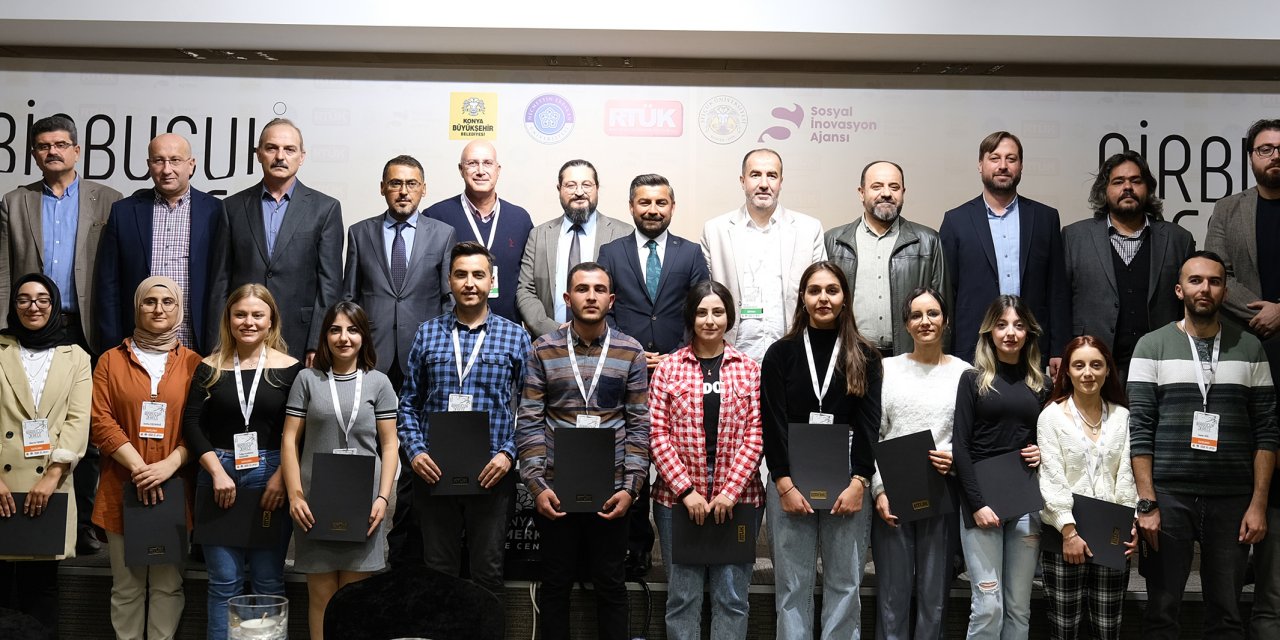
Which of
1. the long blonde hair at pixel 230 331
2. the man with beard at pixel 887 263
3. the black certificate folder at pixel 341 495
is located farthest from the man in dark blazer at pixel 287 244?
the man with beard at pixel 887 263

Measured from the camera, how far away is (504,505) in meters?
3.86

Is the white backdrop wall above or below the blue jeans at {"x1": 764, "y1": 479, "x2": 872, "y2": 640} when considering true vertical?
above

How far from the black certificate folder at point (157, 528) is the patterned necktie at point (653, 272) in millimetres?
2047

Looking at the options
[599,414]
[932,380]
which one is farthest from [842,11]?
[599,414]

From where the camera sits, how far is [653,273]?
4539 millimetres

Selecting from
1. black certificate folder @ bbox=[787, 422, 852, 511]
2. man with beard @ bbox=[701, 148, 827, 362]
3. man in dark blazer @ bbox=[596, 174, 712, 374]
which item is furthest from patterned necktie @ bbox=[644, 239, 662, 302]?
black certificate folder @ bbox=[787, 422, 852, 511]

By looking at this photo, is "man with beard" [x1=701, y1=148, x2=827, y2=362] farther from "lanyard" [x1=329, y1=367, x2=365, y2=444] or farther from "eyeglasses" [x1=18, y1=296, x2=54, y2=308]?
"eyeglasses" [x1=18, y1=296, x2=54, y2=308]

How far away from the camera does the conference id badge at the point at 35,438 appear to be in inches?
153

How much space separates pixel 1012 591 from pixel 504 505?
1.94m

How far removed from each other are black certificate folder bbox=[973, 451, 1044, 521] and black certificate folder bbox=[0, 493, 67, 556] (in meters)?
3.46

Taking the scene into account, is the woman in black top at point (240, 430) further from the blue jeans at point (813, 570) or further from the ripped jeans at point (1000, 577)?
the ripped jeans at point (1000, 577)

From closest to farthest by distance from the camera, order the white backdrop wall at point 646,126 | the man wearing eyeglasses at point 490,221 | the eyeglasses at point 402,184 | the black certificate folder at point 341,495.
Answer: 1. the black certificate folder at point 341,495
2. the eyeglasses at point 402,184
3. the man wearing eyeglasses at point 490,221
4. the white backdrop wall at point 646,126

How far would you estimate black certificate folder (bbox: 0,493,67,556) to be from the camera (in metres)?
3.84

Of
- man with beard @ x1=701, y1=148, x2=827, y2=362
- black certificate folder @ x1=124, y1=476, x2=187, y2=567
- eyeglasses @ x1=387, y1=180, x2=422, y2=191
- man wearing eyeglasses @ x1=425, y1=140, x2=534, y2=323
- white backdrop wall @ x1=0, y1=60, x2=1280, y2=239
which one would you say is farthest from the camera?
white backdrop wall @ x1=0, y1=60, x2=1280, y2=239
